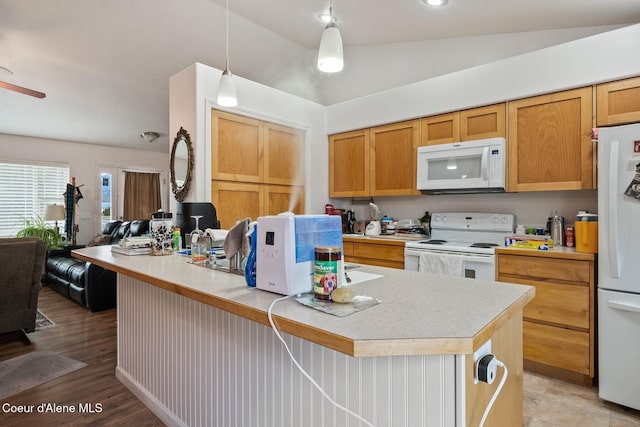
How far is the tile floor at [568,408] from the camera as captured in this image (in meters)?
1.92

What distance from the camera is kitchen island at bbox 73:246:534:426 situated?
33.0 inches

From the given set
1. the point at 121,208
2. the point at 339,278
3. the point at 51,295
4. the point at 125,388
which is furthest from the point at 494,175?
the point at 121,208

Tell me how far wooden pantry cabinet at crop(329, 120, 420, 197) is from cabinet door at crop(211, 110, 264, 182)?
3.18 ft

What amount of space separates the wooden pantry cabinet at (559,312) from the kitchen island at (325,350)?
4.06ft

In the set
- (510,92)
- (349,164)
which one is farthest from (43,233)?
(510,92)

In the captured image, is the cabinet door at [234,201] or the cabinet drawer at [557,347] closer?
the cabinet drawer at [557,347]

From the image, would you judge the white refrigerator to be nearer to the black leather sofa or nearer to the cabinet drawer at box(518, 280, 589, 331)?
the cabinet drawer at box(518, 280, 589, 331)

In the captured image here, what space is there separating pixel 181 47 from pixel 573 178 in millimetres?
3615

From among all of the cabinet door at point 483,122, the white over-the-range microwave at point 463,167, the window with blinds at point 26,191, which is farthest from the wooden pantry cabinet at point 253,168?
the window with blinds at point 26,191

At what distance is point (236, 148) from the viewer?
→ 3.16 meters

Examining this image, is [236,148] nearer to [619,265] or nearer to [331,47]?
[331,47]

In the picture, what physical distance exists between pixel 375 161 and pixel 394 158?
0.73 feet

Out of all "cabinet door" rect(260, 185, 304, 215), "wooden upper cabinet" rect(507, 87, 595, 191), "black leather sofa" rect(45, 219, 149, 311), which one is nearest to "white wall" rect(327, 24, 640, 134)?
"wooden upper cabinet" rect(507, 87, 595, 191)

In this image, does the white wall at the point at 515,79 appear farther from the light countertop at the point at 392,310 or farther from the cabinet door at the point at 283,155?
the light countertop at the point at 392,310
